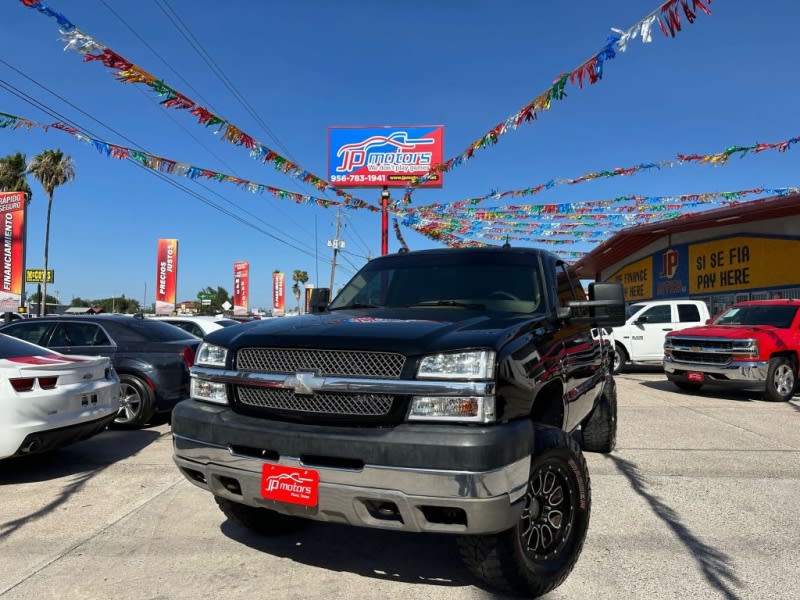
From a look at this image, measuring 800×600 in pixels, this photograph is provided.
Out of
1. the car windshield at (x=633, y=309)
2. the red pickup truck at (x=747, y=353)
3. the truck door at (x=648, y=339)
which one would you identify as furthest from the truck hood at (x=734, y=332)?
the car windshield at (x=633, y=309)

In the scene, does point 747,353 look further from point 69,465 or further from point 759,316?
point 69,465

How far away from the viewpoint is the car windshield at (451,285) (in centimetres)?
393

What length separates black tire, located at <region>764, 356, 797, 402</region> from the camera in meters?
9.98

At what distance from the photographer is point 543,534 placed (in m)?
3.13

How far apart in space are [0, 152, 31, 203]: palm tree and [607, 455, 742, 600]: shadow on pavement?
3948cm

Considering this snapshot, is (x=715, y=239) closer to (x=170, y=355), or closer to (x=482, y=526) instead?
(x=170, y=355)

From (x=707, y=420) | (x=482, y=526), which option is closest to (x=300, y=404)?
(x=482, y=526)

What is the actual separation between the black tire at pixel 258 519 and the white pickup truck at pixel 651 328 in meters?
12.2

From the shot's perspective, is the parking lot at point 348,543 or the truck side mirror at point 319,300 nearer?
the parking lot at point 348,543

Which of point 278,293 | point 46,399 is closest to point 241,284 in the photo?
point 278,293

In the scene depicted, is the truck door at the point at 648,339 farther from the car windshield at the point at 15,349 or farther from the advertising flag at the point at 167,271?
the advertising flag at the point at 167,271

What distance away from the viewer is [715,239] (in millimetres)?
20125

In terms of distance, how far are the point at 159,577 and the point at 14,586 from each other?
747 millimetres

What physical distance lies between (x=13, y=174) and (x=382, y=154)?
24283 millimetres
